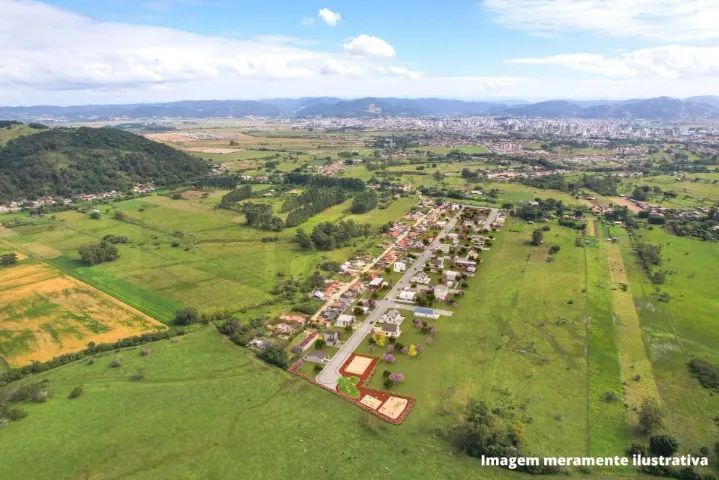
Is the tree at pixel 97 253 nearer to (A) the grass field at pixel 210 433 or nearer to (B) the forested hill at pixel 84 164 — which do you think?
(A) the grass field at pixel 210 433

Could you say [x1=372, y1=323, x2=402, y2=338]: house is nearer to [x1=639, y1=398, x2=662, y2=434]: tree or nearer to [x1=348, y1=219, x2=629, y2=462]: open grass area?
[x1=348, y1=219, x2=629, y2=462]: open grass area

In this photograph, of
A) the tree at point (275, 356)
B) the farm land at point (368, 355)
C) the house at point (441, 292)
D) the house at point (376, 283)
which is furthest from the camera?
the house at point (376, 283)

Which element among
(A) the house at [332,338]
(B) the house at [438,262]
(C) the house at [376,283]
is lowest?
(A) the house at [332,338]

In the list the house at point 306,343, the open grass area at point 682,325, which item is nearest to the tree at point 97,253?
the house at point 306,343

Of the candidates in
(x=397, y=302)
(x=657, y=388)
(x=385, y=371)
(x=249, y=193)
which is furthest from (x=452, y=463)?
(x=249, y=193)

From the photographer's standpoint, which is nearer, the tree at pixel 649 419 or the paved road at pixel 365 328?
the tree at pixel 649 419

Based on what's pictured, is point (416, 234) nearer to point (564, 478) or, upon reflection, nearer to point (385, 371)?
point (385, 371)

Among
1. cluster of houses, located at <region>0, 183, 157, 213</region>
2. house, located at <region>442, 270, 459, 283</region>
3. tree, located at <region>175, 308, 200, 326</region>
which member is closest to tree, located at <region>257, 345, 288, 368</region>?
tree, located at <region>175, 308, 200, 326</region>
